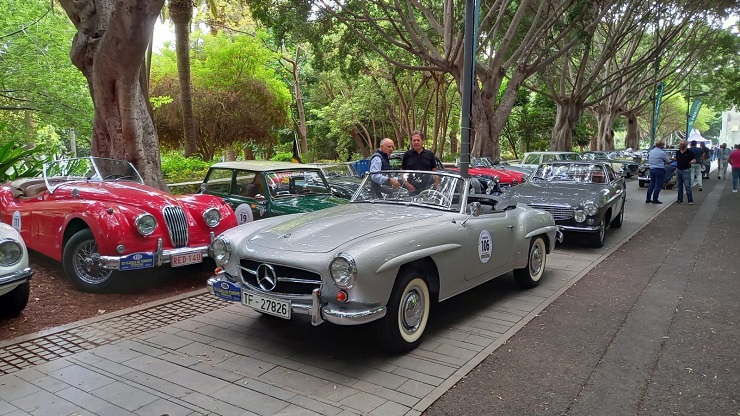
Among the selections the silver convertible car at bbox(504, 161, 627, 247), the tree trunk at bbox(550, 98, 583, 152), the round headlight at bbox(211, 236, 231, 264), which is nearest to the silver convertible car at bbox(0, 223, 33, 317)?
the round headlight at bbox(211, 236, 231, 264)

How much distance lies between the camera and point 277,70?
32.4 meters

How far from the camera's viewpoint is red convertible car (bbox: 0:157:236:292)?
5773 mm

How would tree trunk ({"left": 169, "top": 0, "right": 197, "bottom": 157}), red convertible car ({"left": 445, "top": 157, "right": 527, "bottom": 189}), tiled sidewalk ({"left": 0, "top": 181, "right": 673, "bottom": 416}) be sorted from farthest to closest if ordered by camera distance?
1. tree trunk ({"left": 169, "top": 0, "right": 197, "bottom": 157})
2. red convertible car ({"left": 445, "top": 157, "right": 527, "bottom": 189})
3. tiled sidewalk ({"left": 0, "top": 181, "right": 673, "bottom": 416})

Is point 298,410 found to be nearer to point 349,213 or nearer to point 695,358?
point 349,213

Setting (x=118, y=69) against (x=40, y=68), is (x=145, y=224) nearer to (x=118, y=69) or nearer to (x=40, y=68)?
(x=118, y=69)

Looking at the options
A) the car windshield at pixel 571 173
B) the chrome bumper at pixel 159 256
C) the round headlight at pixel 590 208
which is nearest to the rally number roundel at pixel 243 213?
the chrome bumper at pixel 159 256

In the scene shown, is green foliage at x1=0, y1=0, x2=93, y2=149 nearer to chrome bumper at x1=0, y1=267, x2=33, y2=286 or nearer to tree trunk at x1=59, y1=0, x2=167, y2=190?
tree trunk at x1=59, y1=0, x2=167, y2=190

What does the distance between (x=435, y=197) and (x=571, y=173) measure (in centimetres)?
601

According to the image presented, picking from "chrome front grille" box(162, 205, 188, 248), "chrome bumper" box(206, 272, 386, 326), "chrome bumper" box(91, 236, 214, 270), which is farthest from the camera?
"chrome front grille" box(162, 205, 188, 248)

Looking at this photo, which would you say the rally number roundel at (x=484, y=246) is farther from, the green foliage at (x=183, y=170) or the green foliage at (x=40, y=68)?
the green foliage at (x=40, y=68)

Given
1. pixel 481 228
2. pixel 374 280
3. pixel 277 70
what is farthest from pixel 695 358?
pixel 277 70

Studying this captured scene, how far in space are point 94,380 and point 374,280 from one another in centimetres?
221

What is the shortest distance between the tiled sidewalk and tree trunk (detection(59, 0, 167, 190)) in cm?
483

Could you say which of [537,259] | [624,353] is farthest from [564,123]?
[624,353]
